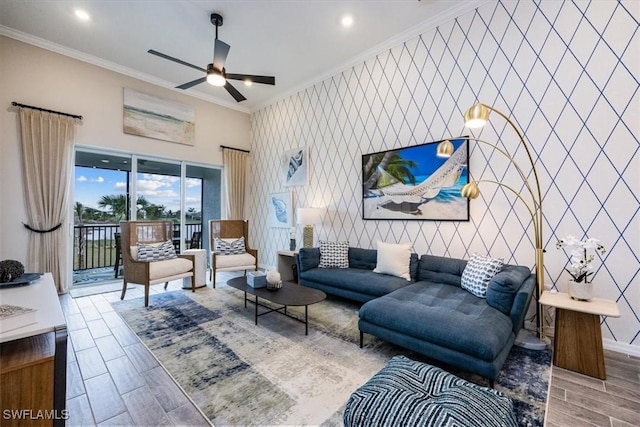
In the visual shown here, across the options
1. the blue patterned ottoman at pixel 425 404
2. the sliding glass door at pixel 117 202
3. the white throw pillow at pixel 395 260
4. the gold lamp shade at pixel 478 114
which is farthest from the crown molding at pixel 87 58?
the blue patterned ottoman at pixel 425 404

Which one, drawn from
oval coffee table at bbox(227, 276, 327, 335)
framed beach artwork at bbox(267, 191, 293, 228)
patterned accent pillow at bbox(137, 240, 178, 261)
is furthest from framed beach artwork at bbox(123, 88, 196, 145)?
oval coffee table at bbox(227, 276, 327, 335)

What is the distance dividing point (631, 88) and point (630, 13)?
2.12ft

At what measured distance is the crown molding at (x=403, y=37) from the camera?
3.12 meters

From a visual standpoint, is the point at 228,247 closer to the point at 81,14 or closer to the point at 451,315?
the point at 81,14

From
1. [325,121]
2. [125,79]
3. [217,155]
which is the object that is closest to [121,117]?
[125,79]

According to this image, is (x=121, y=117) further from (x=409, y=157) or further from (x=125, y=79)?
(x=409, y=157)

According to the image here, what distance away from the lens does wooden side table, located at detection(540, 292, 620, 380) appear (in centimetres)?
198

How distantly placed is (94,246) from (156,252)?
176 centimetres

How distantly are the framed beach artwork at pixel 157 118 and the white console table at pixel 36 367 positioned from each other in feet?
13.7

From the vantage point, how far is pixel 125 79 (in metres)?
4.54

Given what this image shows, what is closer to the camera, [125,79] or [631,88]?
[631,88]

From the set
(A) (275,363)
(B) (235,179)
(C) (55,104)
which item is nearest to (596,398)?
(A) (275,363)

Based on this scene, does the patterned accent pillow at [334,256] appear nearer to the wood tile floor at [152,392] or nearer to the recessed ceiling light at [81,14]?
the wood tile floor at [152,392]

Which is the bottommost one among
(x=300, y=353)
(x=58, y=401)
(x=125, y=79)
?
(x=300, y=353)
